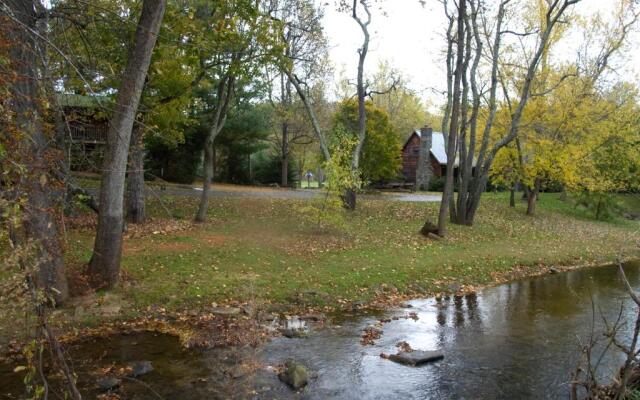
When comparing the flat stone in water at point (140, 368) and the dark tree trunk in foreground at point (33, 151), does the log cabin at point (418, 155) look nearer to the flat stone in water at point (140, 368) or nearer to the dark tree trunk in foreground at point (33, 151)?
the dark tree trunk in foreground at point (33, 151)

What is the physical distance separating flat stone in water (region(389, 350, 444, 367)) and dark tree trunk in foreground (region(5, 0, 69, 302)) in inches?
198

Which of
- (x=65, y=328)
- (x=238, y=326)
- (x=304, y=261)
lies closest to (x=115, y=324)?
(x=65, y=328)

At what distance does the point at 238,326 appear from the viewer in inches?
368

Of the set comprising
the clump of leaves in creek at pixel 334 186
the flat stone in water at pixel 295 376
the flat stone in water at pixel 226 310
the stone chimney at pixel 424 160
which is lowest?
the flat stone in water at pixel 295 376

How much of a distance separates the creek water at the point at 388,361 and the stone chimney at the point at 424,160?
33811 millimetres

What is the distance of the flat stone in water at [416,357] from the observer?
802 cm

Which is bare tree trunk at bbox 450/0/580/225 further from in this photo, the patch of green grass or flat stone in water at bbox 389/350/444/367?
flat stone in water at bbox 389/350/444/367

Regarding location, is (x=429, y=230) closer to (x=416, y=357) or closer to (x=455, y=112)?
(x=455, y=112)

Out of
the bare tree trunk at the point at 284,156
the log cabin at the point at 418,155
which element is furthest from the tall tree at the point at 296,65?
the log cabin at the point at 418,155

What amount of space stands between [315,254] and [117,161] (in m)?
6.29

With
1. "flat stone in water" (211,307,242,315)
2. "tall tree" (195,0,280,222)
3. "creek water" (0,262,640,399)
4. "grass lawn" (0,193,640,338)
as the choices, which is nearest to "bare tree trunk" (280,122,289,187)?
"grass lawn" (0,193,640,338)

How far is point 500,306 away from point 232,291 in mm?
6159

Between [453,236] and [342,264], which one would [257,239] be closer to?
[342,264]

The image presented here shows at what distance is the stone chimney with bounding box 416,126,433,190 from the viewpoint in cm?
4488
